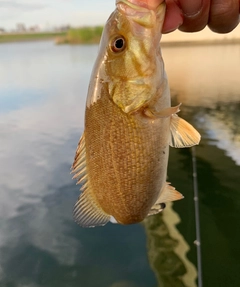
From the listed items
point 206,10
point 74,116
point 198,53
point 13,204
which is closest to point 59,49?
point 198,53

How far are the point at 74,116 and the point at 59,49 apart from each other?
2556 cm

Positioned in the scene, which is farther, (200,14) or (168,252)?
(168,252)

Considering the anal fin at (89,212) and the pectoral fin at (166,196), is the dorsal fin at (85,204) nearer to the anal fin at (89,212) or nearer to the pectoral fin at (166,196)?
the anal fin at (89,212)

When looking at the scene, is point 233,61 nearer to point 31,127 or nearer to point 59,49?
point 31,127

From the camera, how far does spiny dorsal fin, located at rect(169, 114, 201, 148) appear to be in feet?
4.58

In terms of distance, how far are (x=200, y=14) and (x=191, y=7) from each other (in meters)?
0.06

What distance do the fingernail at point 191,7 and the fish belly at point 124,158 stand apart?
1.38 ft

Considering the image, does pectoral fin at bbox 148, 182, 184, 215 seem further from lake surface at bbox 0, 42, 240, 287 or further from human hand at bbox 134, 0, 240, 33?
lake surface at bbox 0, 42, 240, 287

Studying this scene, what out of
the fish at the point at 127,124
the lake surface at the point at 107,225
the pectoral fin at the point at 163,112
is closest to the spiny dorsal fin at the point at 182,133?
the fish at the point at 127,124

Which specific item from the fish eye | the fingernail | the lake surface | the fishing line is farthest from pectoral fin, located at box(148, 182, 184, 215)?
the lake surface

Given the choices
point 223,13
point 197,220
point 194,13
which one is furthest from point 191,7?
point 197,220

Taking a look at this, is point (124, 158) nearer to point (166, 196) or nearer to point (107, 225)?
point (166, 196)

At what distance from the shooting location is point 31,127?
1045cm

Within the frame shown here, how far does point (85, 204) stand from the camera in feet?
4.72
